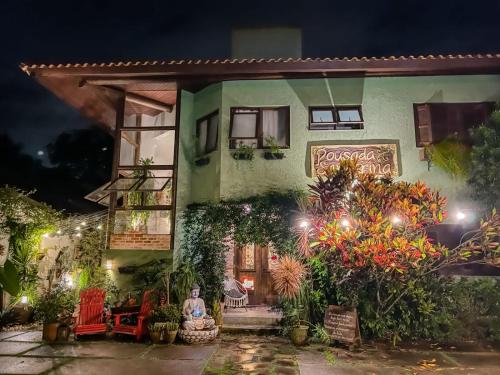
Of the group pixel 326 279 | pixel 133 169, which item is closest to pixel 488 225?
pixel 326 279

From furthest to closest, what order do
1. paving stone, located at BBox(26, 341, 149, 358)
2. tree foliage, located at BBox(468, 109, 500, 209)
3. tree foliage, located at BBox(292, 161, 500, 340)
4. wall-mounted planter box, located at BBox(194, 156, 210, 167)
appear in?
wall-mounted planter box, located at BBox(194, 156, 210, 167), tree foliage, located at BBox(468, 109, 500, 209), tree foliage, located at BBox(292, 161, 500, 340), paving stone, located at BBox(26, 341, 149, 358)

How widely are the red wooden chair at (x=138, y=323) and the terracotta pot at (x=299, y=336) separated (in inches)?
130

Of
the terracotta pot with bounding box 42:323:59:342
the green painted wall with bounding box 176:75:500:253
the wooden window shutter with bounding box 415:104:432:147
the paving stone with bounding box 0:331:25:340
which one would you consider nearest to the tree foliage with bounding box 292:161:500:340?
the green painted wall with bounding box 176:75:500:253

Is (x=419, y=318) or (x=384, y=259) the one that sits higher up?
(x=384, y=259)

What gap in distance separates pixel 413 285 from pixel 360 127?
14.1ft

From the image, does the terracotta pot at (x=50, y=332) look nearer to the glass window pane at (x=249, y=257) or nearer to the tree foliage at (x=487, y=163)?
the glass window pane at (x=249, y=257)

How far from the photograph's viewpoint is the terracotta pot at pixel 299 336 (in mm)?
8359

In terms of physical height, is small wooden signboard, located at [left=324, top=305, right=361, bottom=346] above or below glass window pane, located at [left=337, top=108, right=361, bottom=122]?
Answer: below

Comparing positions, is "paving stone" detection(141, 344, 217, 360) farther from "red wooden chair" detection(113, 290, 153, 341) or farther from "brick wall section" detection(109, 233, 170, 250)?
"brick wall section" detection(109, 233, 170, 250)

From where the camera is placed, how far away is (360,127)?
416 inches

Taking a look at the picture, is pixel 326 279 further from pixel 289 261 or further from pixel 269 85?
pixel 269 85

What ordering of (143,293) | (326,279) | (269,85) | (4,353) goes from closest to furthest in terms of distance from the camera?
(4,353) < (326,279) < (143,293) < (269,85)

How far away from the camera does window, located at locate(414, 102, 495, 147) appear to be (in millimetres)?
10352

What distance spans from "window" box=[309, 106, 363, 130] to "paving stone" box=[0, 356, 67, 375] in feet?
26.1
